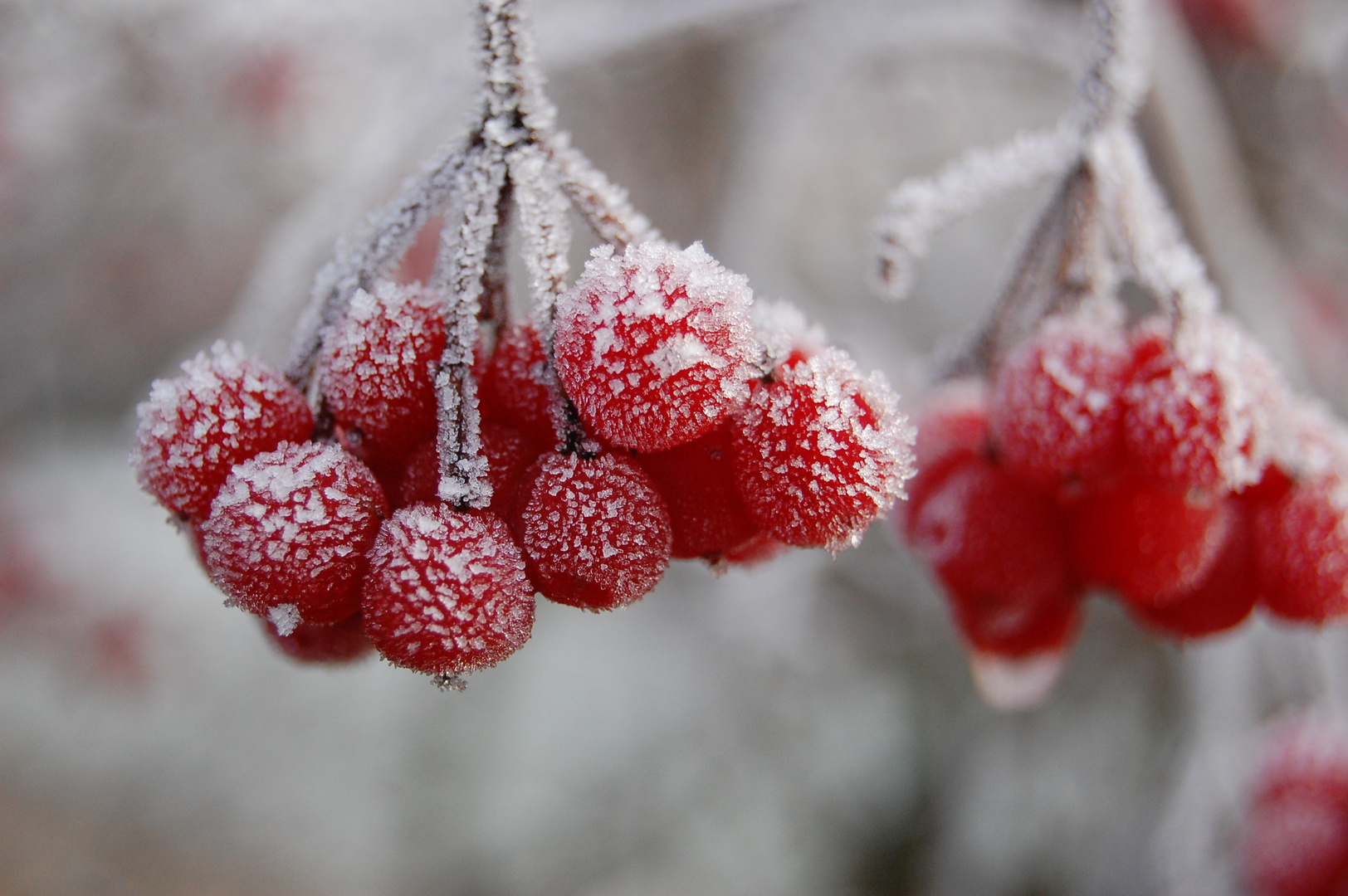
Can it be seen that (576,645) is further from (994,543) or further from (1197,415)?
(1197,415)

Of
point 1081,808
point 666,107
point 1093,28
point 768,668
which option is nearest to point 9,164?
point 666,107

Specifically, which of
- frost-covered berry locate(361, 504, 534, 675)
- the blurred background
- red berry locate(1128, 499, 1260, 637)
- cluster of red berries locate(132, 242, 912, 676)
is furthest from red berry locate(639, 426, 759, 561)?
the blurred background

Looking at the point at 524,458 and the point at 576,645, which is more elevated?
the point at 576,645

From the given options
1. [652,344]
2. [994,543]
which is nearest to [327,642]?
[652,344]

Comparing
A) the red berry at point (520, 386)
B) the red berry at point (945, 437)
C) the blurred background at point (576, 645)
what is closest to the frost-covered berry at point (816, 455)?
the red berry at point (520, 386)

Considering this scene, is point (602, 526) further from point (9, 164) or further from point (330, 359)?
point (9, 164)

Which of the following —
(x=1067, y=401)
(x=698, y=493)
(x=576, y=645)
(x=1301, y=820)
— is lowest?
(x=1301, y=820)

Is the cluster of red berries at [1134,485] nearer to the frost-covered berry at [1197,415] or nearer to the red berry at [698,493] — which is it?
the frost-covered berry at [1197,415]

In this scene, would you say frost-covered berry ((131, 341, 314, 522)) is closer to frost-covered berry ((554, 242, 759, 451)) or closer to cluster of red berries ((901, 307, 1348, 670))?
frost-covered berry ((554, 242, 759, 451))
